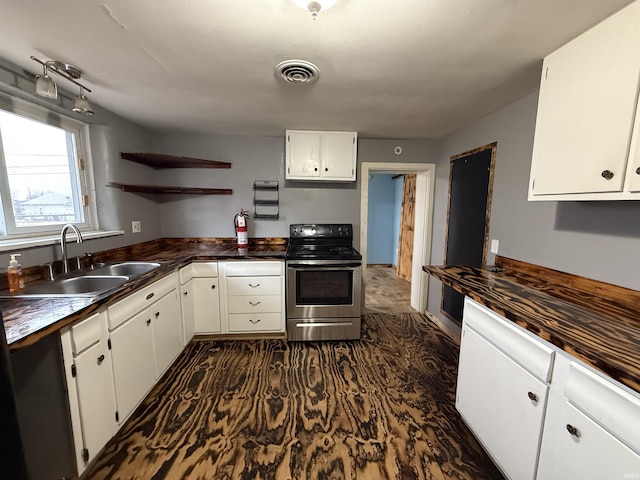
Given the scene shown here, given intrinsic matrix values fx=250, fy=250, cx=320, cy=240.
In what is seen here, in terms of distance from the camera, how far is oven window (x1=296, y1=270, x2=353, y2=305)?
2485mm

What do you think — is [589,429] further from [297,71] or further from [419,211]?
[419,211]

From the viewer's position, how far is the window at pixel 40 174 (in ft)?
5.12

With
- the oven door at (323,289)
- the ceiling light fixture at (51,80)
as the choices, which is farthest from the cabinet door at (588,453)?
the ceiling light fixture at (51,80)

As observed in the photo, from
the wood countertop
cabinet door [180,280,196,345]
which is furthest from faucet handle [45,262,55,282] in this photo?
the wood countertop

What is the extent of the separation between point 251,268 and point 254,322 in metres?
0.57

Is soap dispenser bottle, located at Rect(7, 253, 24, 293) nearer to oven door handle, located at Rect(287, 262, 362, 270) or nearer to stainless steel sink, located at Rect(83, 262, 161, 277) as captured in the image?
stainless steel sink, located at Rect(83, 262, 161, 277)

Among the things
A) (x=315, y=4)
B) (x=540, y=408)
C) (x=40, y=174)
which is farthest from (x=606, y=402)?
(x=40, y=174)

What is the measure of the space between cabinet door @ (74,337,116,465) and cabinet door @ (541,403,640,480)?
2.04 meters

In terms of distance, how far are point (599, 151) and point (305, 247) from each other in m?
2.37

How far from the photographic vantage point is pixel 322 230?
119 inches

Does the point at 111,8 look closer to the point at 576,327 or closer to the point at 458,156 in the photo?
the point at 576,327

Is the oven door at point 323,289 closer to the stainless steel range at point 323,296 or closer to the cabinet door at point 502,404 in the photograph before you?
the stainless steel range at point 323,296

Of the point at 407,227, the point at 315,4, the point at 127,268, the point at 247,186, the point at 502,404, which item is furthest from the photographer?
the point at 407,227

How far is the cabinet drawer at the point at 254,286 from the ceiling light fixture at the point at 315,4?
2040mm
